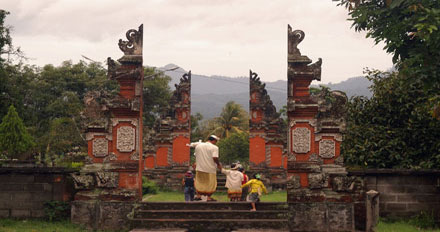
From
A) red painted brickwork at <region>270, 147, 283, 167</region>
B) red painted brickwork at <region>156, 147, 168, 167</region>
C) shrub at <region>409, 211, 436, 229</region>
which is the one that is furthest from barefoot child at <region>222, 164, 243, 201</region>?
red painted brickwork at <region>156, 147, 168, 167</region>

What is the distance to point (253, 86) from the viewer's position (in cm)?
3023

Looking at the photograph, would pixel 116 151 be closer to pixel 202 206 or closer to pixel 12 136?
pixel 202 206

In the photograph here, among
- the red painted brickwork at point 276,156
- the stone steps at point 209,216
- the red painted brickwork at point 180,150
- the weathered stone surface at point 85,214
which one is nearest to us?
the stone steps at point 209,216

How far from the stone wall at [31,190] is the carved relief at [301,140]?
586 cm

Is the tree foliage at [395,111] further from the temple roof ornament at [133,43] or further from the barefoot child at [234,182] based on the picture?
the temple roof ornament at [133,43]

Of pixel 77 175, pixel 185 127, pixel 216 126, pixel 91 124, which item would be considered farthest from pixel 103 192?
pixel 216 126

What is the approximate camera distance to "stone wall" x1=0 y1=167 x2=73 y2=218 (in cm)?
1332

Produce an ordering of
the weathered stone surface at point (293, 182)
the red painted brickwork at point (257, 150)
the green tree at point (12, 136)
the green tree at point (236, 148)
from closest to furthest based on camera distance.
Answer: the weathered stone surface at point (293, 182) → the green tree at point (12, 136) → the red painted brickwork at point (257, 150) → the green tree at point (236, 148)

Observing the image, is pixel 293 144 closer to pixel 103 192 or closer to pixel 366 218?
pixel 366 218

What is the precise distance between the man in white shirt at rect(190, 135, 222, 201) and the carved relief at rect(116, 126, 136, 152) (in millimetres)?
1890

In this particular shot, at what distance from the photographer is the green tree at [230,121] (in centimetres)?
5932

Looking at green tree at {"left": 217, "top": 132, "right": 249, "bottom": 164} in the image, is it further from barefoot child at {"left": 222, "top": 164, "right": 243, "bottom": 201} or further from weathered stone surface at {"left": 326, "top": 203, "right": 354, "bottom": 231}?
weathered stone surface at {"left": 326, "top": 203, "right": 354, "bottom": 231}

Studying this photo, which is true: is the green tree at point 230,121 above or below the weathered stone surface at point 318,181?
above

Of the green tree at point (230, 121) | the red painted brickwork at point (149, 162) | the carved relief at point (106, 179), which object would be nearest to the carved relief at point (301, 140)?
the carved relief at point (106, 179)
